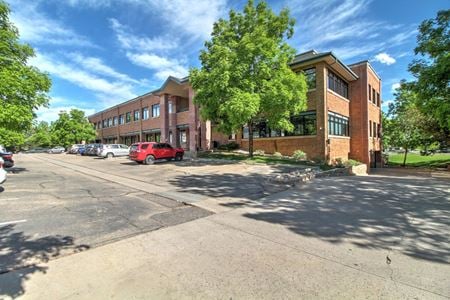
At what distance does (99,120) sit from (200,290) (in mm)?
61753

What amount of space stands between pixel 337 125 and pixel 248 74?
1033cm

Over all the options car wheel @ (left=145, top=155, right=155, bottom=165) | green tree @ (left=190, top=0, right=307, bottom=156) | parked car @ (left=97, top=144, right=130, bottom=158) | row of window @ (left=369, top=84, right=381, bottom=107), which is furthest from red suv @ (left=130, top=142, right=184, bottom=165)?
row of window @ (left=369, top=84, right=381, bottom=107)

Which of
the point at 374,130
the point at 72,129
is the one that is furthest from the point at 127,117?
the point at 374,130

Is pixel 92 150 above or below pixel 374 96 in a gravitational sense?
below

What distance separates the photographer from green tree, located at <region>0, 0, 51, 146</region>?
1298 centimetres

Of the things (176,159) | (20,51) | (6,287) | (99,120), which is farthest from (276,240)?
(99,120)

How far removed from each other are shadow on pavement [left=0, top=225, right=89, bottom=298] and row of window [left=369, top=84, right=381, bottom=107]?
3004 centimetres

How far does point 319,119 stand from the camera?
20547mm

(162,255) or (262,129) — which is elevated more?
(262,129)

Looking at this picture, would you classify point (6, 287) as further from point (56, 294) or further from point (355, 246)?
point (355, 246)

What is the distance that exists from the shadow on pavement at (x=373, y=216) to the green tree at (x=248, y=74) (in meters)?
8.98

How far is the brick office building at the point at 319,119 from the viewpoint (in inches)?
819

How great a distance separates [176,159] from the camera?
76.1 ft

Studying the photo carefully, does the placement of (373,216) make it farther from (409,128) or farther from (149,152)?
(409,128)
